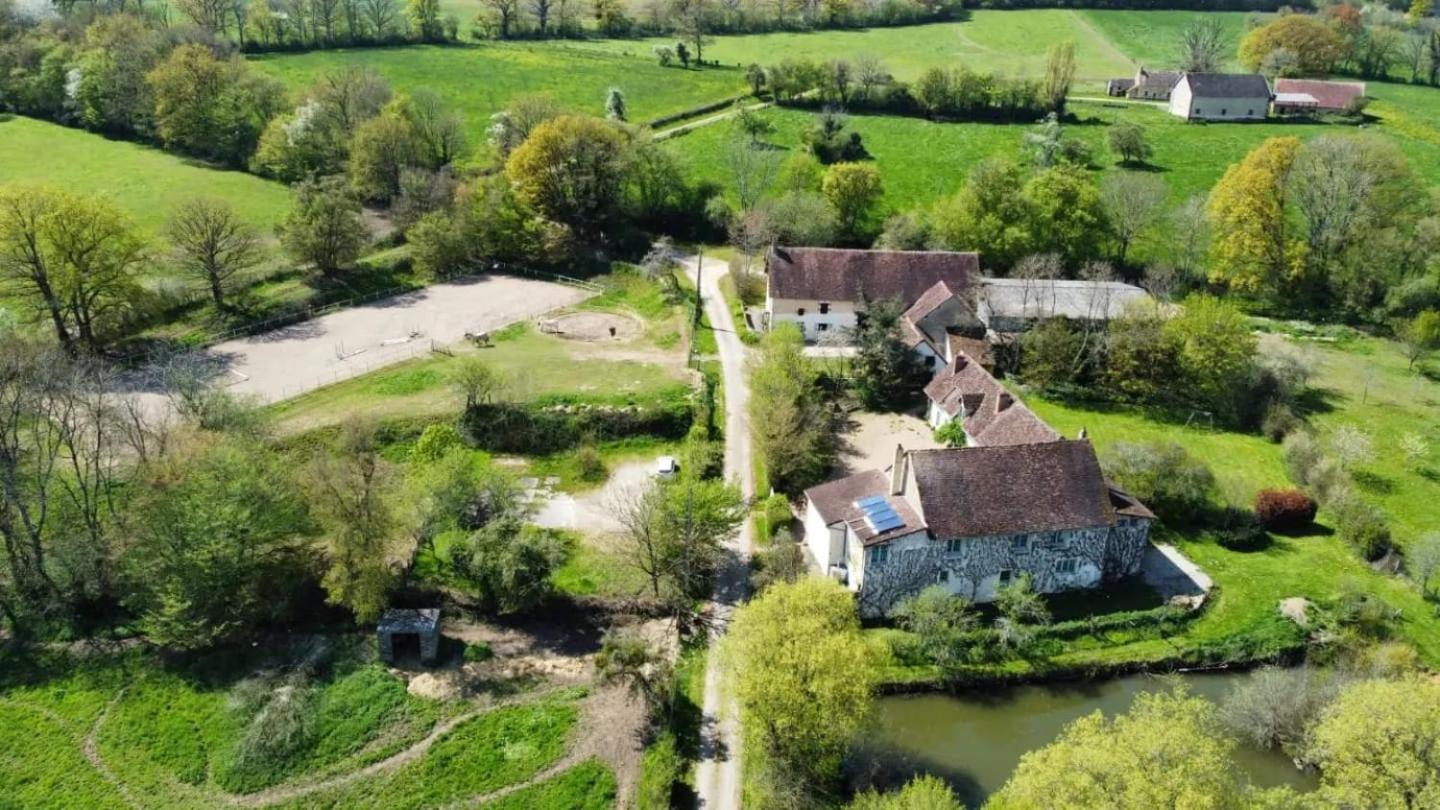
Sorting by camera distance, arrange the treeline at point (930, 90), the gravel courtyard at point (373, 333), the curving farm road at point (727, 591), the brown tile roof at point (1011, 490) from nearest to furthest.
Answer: the curving farm road at point (727, 591), the brown tile roof at point (1011, 490), the gravel courtyard at point (373, 333), the treeline at point (930, 90)

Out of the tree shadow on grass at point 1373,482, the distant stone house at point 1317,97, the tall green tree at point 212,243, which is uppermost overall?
the distant stone house at point 1317,97

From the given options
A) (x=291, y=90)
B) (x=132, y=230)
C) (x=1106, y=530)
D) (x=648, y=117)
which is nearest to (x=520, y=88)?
(x=648, y=117)

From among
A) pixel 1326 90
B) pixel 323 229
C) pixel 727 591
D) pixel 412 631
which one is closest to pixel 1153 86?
pixel 1326 90

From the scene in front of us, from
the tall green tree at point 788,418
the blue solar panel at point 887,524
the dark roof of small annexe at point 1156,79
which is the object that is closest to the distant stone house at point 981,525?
the blue solar panel at point 887,524

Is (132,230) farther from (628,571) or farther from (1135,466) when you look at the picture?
(1135,466)

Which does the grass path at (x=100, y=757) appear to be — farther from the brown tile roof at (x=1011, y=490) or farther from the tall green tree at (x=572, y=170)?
the tall green tree at (x=572, y=170)

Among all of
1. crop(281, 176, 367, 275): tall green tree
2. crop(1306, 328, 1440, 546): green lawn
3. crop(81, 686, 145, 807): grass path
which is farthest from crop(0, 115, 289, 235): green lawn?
crop(1306, 328, 1440, 546): green lawn

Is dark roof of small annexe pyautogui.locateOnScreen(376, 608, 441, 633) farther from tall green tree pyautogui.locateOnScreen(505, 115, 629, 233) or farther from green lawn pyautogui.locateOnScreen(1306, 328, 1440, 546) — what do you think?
tall green tree pyautogui.locateOnScreen(505, 115, 629, 233)

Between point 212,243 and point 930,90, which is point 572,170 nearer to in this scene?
point 212,243
